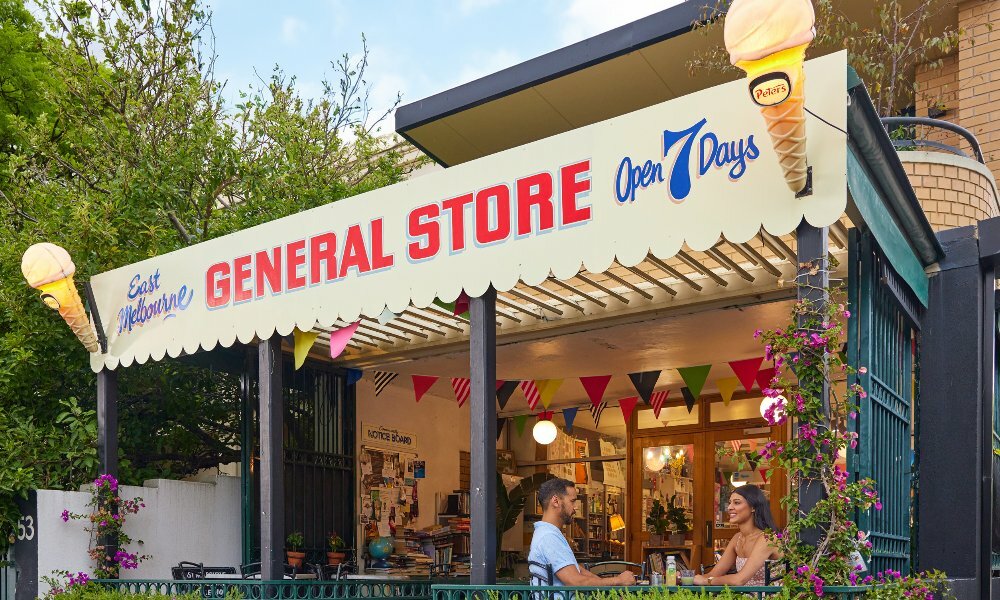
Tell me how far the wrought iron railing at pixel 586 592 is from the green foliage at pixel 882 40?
17.8 feet

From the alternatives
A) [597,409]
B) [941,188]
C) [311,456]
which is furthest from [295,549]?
[941,188]

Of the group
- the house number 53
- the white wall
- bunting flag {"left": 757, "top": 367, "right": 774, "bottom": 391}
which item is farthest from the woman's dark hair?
the house number 53

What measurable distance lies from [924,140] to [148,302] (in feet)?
20.9

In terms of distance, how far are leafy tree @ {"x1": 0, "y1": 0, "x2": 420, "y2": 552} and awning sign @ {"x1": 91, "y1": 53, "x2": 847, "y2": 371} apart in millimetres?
2435

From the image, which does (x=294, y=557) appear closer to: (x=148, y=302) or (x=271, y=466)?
(x=271, y=466)

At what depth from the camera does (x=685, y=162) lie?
203 inches

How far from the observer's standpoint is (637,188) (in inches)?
211

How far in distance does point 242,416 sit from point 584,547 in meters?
5.50

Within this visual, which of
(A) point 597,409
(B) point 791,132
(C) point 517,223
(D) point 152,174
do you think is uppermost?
(D) point 152,174

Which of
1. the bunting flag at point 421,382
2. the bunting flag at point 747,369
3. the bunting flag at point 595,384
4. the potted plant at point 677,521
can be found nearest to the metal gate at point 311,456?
the bunting flag at point 421,382

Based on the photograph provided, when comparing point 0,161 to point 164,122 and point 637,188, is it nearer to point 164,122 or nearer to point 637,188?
point 164,122

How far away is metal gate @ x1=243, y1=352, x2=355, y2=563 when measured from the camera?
32.4ft

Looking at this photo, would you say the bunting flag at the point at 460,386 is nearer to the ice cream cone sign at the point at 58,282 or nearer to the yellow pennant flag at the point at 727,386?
the yellow pennant flag at the point at 727,386

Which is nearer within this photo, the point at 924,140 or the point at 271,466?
the point at 271,466
